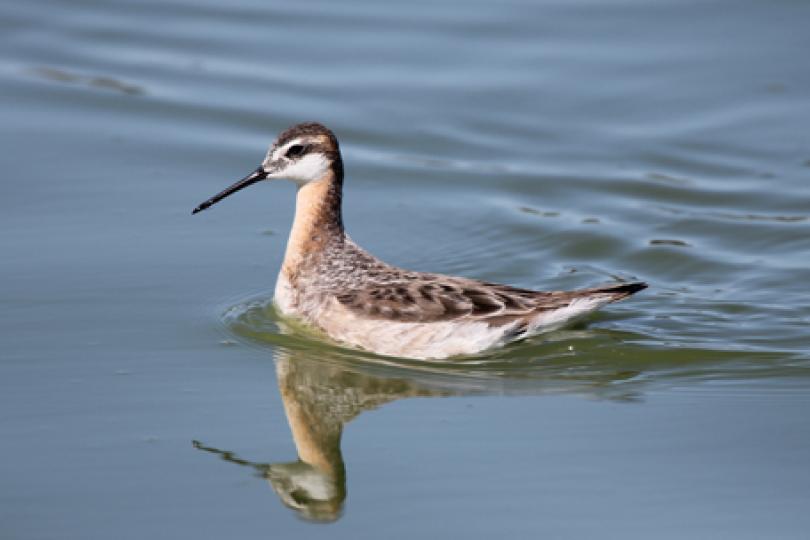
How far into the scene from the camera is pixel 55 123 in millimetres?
15508

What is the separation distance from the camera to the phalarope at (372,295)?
1044 cm

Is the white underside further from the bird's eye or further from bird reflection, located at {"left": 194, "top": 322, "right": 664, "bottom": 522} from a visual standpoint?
the bird's eye

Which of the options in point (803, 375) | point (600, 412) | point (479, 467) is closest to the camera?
point (479, 467)

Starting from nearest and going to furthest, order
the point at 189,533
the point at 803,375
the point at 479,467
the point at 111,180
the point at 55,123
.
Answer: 1. the point at 189,533
2. the point at 479,467
3. the point at 803,375
4. the point at 111,180
5. the point at 55,123

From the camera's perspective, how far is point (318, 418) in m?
9.64

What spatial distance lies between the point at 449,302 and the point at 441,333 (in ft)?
0.77

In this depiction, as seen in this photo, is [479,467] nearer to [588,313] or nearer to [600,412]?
[600,412]

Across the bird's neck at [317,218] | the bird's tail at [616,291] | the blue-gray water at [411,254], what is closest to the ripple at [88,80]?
the blue-gray water at [411,254]

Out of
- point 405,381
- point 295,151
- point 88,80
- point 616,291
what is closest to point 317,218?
point 295,151

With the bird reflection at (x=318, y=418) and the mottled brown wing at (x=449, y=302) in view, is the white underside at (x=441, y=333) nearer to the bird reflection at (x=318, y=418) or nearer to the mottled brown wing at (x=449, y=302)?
the mottled brown wing at (x=449, y=302)

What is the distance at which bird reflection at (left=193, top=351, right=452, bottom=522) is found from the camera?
8.43 m

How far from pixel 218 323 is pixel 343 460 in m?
2.67

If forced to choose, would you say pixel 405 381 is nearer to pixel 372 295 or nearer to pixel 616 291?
pixel 372 295

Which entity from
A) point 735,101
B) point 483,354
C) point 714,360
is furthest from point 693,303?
point 735,101
